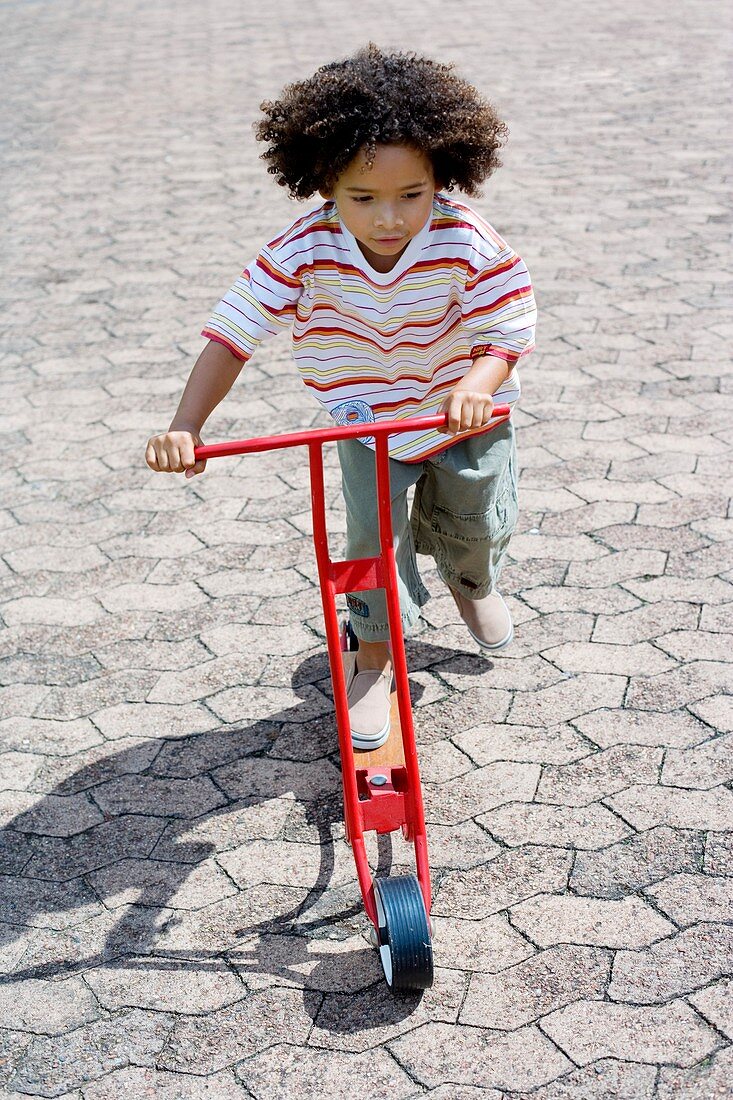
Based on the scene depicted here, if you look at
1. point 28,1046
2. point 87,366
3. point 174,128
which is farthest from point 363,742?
point 174,128

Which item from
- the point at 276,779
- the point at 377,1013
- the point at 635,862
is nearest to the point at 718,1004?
the point at 635,862

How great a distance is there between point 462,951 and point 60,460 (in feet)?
9.36

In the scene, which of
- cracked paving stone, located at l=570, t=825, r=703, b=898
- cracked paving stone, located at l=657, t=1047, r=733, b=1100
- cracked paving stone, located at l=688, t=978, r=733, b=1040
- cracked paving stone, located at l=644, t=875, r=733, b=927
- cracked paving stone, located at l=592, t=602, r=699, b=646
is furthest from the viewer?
cracked paving stone, located at l=592, t=602, r=699, b=646

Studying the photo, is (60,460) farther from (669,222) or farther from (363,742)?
(669,222)

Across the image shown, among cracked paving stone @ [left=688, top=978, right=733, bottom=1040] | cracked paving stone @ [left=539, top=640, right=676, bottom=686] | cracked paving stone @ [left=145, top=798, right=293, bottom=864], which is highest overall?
cracked paving stone @ [left=539, top=640, right=676, bottom=686]

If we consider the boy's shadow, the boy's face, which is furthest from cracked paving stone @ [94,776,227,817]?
the boy's face

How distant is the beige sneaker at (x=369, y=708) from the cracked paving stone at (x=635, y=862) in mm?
626

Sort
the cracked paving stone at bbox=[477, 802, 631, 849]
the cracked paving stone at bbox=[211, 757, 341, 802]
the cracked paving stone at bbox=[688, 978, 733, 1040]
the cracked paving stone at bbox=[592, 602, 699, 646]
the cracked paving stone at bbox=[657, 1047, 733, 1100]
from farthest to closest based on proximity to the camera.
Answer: the cracked paving stone at bbox=[592, 602, 699, 646] → the cracked paving stone at bbox=[211, 757, 341, 802] → the cracked paving stone at bbox=[477, 802, 631, 849] → the cracked paving stone at bbox=[688, 978, 733, 1040] → the cracked paving stone at bbox=[657, 1047, 733, 1100]

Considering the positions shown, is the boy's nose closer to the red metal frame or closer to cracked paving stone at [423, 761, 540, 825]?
the red metal frame

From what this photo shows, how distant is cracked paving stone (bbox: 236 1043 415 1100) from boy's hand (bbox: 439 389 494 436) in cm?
117

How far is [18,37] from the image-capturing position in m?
14.2

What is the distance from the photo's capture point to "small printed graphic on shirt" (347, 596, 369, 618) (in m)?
3.07

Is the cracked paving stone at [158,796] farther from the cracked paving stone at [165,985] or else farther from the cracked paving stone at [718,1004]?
the cracked paving stone at [718,1004]

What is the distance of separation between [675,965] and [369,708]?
3.37 feet
